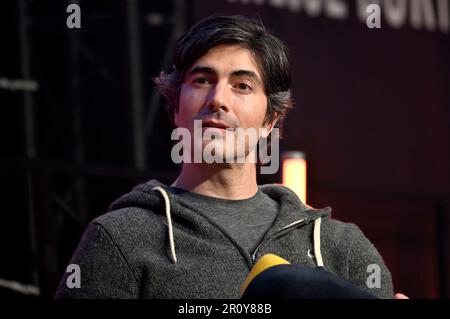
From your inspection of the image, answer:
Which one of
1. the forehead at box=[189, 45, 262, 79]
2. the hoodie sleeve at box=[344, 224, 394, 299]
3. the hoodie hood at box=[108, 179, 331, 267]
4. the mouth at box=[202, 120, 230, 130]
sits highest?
the forehead at box=[189, 45, 262, 79]

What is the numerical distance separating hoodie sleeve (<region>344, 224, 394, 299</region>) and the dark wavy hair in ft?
1.39

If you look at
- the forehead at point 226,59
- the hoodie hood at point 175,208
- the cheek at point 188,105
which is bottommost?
the hoodie hood at point 175,208

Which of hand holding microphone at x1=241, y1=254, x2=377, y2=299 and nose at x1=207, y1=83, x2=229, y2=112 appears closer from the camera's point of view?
hand holding microphone at x1=241, y1=254, x2=377, y2=299

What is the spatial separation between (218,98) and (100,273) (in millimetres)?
522

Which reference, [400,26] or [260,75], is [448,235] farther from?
[260,75]

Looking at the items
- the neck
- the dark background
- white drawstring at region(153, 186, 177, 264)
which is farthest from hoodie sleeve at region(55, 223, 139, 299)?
the dark background

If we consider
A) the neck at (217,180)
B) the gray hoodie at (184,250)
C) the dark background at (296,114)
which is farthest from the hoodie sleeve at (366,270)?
the dark background at (296,114)

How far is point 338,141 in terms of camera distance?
480 cm

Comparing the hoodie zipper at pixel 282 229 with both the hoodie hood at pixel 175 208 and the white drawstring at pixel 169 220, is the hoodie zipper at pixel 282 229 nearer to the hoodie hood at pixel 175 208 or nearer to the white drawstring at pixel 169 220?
the hoodie hood at pixel 175 208

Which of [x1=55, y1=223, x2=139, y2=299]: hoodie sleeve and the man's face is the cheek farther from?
[x1=55, y1=223, x2=139, y2=299]: hoodie sleeve

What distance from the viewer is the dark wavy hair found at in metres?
2.13

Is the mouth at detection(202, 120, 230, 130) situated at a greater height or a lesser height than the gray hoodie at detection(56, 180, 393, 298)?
greater

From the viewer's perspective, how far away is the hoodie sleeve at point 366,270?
2118mm
